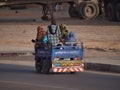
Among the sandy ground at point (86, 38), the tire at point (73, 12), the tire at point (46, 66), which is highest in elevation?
the tire at point (73, 12)

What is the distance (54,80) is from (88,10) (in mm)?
44500

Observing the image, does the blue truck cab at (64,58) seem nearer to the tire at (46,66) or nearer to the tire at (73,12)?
the tire at (46,66)

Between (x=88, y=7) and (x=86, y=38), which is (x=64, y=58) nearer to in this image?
(x=86, y=38)

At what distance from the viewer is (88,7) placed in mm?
63562

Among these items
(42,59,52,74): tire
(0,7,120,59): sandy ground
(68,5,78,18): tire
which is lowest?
(0,7,120,59): sandy ground

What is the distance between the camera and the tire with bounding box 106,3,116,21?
182 ft

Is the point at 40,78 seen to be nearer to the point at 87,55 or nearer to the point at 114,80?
the point at 114,80

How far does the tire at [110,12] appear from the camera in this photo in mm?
55375

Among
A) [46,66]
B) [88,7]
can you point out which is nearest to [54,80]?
[46,66]

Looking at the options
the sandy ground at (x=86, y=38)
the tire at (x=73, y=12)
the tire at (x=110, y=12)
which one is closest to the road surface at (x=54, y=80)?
the sandy ground at (x=86, y=38)

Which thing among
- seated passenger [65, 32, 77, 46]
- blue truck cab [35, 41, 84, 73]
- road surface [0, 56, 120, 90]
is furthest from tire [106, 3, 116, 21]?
blue truck cab [35, 41, 84, 73]

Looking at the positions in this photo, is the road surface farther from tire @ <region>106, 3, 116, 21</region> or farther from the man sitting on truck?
tire @ <region>106, 3, 116, 21</region>

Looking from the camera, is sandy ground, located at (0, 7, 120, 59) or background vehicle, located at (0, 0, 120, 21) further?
background vehicle, located at (0, 0, 120, 21)

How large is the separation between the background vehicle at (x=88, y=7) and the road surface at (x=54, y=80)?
31.8m
